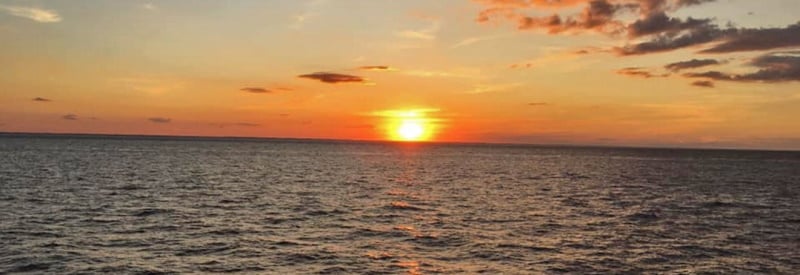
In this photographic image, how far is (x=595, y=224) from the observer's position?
47.2 meters

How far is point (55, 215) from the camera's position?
4628 cm

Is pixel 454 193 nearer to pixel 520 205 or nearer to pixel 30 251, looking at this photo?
pixel 520 205

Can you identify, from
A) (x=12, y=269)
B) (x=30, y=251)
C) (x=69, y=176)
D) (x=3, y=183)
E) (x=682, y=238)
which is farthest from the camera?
(x=69, y=176)

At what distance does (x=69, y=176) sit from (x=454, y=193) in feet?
179

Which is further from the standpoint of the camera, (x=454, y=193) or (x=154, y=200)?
(x=454, y=193)

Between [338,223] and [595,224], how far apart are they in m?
19.8

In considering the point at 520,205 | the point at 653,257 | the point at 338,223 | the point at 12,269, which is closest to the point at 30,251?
the point at 12,269

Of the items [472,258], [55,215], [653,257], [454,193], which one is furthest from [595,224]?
[55,215]

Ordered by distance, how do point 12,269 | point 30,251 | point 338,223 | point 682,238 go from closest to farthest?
point 12,269 < point 30,251 < point 682,238 < point 338,223

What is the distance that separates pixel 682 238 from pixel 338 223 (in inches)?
948

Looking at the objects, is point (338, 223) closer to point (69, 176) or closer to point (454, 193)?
point (454, 193)

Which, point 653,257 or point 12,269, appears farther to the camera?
point 653,257

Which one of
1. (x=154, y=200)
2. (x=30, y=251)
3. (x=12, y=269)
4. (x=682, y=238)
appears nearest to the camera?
(x=12, y=269)

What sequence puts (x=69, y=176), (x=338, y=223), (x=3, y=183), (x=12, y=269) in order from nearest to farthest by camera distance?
(x=12, y=269), (x=338, y=223), (x=3, y=183), (x=69, y=176)
